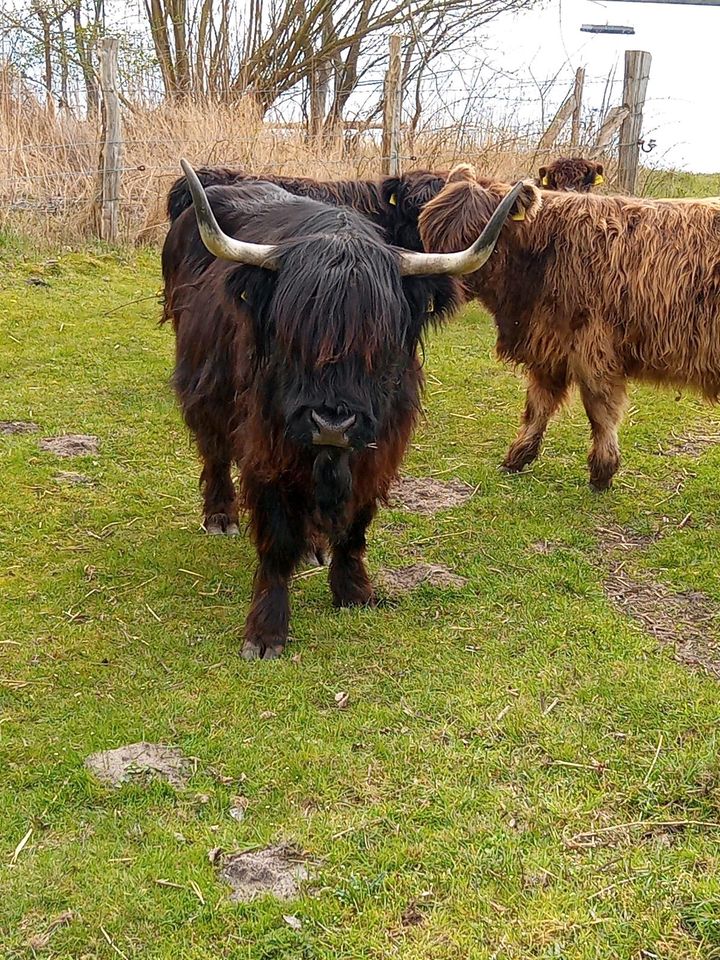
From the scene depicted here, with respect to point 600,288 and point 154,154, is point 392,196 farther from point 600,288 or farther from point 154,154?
point 154,154

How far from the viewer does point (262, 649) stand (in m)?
3.52

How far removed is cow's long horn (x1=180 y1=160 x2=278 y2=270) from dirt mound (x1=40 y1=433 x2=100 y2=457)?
2.56 m

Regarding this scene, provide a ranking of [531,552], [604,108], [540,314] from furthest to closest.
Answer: [604,108]
[540,314]
[531,552]

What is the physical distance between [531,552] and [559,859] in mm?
2067

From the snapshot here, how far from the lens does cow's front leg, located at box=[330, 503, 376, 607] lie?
3760 millimetres

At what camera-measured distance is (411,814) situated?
2625mm

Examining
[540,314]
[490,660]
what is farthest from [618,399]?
[490,660]

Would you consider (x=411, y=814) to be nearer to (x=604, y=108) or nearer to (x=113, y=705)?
(x=113, y=705)

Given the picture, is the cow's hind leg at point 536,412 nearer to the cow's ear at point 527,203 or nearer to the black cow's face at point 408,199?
the cow's ear at point 527,203

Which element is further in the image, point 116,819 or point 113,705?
point 113,705

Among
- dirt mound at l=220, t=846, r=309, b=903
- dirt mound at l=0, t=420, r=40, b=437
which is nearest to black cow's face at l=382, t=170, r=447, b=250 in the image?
dirt mound at l=0, t=420, r=40, b=437

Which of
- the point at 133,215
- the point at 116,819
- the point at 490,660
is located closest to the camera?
the point at 116,819

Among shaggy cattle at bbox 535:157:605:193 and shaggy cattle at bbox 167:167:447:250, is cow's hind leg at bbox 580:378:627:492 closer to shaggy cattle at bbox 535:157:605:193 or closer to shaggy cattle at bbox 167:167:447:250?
shaggy cattle at bbox 167:167:447:250

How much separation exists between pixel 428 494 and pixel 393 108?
6.58 m
